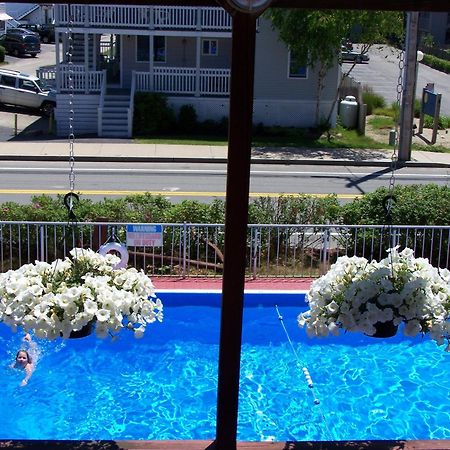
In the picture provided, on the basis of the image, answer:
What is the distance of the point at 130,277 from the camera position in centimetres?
594

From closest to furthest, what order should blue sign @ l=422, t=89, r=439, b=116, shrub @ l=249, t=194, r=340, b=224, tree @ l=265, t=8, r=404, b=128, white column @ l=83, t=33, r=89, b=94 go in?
shrub @ l=249, t=194, r=340, b=224 → tree @ l=265, t=8, r=404, b=128 → blue sign @ l=422, t=89, r=439, b=116 → white column @ l=83, t=33, r=89, b=94

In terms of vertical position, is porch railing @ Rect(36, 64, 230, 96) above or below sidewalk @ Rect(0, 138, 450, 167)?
above

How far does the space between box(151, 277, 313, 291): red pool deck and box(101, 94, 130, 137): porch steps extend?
54.9ft

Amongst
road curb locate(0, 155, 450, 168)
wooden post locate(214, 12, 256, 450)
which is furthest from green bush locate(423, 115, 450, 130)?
wooden post locate(214, 12, 256, 450)

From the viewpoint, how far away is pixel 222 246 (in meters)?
13.7

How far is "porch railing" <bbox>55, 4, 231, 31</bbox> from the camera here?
30547mm

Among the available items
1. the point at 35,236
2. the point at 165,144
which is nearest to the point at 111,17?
the point at 165,144

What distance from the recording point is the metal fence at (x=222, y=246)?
43.3ft

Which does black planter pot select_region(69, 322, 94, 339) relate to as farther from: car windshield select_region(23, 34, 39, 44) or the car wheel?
car windshield select_region(23, 34, 39, 44)

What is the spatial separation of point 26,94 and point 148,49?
204 inches

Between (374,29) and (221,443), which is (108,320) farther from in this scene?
(374,29)

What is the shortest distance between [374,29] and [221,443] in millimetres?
24205

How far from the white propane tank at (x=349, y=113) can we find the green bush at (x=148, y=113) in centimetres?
699

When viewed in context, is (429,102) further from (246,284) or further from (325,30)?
(246,284)
